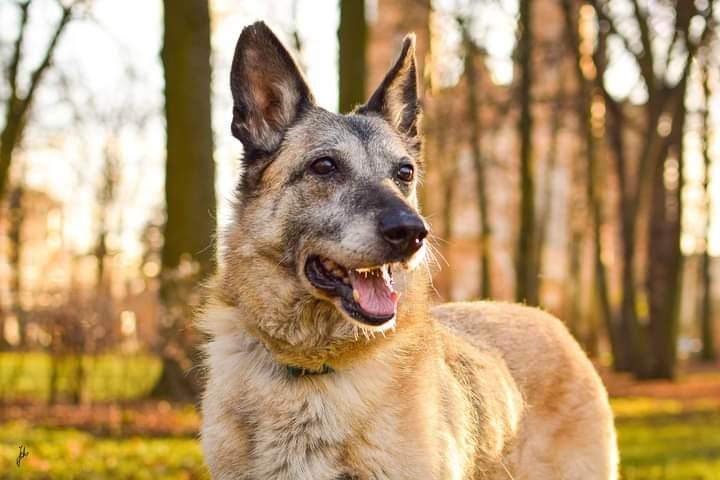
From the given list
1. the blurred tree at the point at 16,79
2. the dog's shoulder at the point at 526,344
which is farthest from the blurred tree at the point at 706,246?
the dog's shoulder at the point at 526,344

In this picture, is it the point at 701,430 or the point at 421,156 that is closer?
the point at 421,156

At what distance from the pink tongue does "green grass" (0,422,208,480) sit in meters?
2.75

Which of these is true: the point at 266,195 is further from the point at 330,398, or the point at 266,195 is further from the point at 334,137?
the point at 330,398

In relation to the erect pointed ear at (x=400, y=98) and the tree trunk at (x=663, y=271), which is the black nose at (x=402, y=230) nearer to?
the erect pointed ear at (x=400, y=98)

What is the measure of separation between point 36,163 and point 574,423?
32.9 metres

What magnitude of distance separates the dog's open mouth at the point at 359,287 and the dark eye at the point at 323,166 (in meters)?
0.51

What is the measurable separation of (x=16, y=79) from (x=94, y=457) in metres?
11.9

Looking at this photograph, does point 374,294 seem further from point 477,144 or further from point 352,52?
point 477,144

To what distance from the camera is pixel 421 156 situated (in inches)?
232

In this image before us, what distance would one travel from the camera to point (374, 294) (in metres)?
4.61

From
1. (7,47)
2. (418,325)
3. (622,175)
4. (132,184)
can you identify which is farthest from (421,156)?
(132,184)

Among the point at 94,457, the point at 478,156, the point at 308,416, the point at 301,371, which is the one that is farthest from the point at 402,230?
the point at 478,156

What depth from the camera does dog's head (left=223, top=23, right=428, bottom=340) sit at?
4551 mm

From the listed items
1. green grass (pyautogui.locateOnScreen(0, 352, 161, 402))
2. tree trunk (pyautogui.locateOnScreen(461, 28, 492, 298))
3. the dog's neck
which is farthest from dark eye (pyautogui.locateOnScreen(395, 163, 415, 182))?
tree trunk (pyautogui.locateOnScreen(461, 28, 492, 298))
